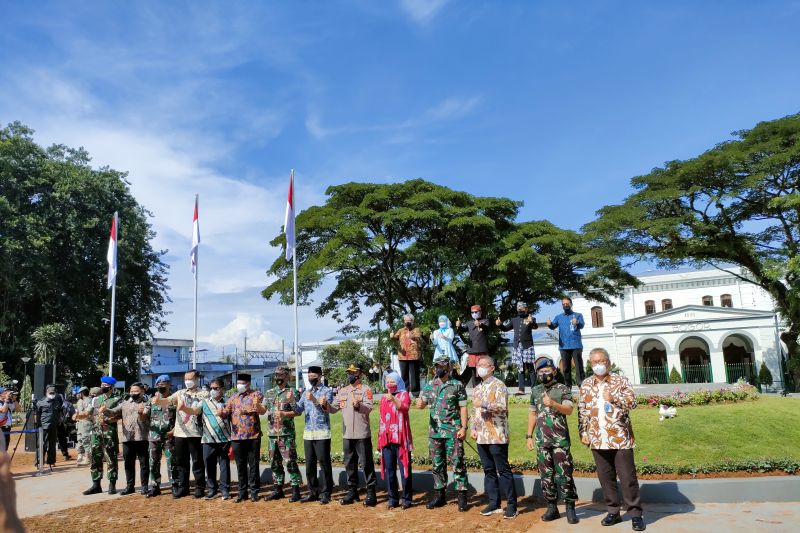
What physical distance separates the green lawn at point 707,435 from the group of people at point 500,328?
1.53 meters

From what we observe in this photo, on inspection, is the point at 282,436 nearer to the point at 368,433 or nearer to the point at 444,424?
the point at 368,433

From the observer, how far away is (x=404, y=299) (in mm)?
26766

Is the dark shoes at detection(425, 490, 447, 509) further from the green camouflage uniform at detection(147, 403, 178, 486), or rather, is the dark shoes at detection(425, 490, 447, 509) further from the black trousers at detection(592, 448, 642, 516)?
the green camouflage uniform at detection(147, 403, 178, 486)

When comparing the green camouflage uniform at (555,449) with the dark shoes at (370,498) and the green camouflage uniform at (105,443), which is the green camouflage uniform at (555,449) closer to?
the dark shoes at (370,498)

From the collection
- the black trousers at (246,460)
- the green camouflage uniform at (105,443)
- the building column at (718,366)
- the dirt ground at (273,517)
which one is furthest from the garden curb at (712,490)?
the building column at (718,366)

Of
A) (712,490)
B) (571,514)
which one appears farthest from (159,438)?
(712,490)

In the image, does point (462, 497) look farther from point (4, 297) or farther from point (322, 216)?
point (4, 297)

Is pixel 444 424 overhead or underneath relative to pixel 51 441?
overhead

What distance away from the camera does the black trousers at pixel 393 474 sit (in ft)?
25.7

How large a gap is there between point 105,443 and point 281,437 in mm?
3373

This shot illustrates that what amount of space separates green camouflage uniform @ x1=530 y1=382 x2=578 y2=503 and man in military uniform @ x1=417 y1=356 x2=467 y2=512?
0.98 metres

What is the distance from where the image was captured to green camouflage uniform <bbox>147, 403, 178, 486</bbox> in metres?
9.55

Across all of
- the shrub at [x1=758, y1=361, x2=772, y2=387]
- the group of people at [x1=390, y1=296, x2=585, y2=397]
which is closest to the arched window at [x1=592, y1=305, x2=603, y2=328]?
the shrub at [x1=758, y1=361, x2=772, y2=387]

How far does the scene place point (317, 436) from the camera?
843 centimetres
